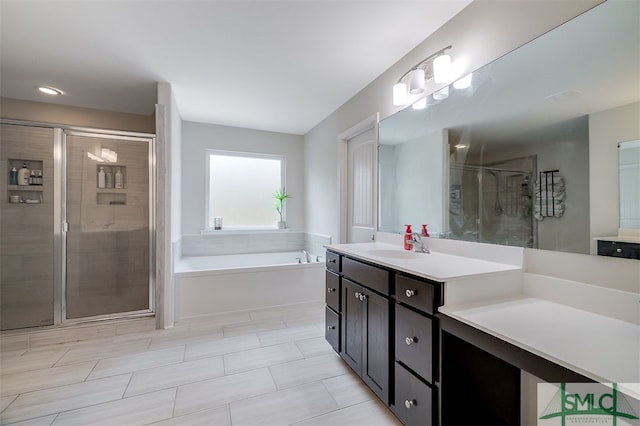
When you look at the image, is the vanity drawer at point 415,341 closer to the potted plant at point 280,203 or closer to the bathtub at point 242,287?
the bathtub at point 242,287

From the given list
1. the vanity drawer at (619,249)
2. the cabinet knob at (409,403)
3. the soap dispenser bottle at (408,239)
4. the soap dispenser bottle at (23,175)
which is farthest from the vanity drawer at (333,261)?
the soap dispenser bottle at (23,175)

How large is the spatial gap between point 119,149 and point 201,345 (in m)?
2.28

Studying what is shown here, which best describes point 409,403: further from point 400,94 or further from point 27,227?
point 27,227

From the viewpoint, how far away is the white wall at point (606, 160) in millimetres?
981

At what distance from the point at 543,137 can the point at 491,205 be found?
40cm

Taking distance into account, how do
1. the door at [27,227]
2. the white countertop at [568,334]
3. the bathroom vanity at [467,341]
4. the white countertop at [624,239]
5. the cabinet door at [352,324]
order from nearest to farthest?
1. the white countertop at [568,334]
2. the bathroom vanity at [467,341]
3. the white countertop at [624,239]
4. the cabinet door at [352,324]
5. the door at [27,227]

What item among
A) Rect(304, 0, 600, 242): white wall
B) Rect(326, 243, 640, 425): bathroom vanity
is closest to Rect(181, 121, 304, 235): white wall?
Rect(304, 0, 600, 242): white wall

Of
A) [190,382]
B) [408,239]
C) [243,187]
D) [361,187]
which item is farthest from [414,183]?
[243,187]

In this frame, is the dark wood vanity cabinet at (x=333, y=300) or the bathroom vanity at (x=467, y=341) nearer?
the bathroom vanity at (x=467, y=341)

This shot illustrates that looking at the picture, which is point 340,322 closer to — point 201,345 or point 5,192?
point 201,345

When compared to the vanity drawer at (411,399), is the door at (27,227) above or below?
above

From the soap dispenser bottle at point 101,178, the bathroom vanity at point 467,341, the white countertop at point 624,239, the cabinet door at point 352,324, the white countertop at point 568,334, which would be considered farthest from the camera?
the soap dispenser bottle at point 101,178

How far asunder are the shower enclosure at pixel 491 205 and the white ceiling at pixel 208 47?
41.8 inches

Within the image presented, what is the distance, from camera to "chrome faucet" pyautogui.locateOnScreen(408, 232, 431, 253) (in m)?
1.88
